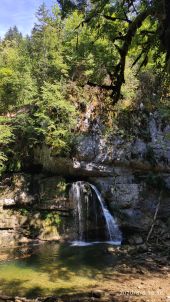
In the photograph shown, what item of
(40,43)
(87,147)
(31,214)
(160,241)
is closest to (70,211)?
(31,214)

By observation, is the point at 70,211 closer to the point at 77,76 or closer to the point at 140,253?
the point at 140,253

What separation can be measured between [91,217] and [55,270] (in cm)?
668

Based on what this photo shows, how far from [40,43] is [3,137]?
42.5 feet

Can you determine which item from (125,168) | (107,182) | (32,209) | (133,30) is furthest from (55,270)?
(133,30)

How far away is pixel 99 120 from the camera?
64.9 ft

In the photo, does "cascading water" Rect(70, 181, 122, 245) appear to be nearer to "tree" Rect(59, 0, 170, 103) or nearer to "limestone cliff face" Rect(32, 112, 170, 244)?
"limestone cliff face" Rect(32, 112, 170, 244)

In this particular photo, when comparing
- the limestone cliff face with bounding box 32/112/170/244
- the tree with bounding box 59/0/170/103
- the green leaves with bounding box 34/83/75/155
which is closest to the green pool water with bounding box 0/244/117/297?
the limestone cliff face with bounding box 32/112/170/244

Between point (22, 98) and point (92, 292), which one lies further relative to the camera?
point (22, 98)

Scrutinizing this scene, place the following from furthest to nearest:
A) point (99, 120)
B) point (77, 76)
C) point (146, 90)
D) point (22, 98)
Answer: point (22, 98), point (77, 76), point (146, 90), point (99, 120)

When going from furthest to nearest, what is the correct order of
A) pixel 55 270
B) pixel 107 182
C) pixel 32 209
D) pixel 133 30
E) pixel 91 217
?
pixel 107 182, pixel 32 209, pixel 91 217, pixel 55 270, pixel 133 30

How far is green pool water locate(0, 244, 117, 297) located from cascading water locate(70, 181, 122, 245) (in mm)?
1813

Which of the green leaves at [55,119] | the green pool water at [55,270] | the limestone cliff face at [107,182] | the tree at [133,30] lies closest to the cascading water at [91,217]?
the limestone cliff face at [107,182]

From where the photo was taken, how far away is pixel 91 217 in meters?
18.6

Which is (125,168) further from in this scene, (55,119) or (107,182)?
(55,119)
